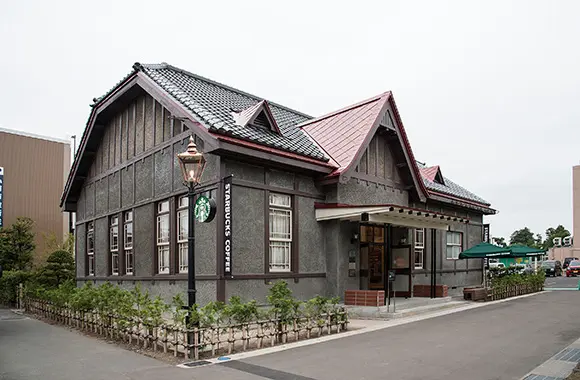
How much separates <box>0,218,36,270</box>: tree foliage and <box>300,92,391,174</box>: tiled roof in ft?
74.4

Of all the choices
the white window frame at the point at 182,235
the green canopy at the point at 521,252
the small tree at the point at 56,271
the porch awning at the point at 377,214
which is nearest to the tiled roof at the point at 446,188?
the green canopy at the point at 521,252

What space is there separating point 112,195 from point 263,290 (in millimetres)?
9001

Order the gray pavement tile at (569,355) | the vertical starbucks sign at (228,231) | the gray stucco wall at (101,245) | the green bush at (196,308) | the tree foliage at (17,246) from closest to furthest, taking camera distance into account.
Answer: the gray pavement tile at (569,355)
the green bush at (196,308)
the vertical starbucks sign at (228,231)
the gray stucco wall at (101,245)
the tree foliage at (17,246)

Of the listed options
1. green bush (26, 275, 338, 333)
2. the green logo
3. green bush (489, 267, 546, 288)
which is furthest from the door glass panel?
the green logo

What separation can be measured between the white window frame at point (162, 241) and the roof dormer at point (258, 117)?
3500mm

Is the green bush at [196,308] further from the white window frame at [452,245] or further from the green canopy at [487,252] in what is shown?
the white window frame at [452,245]

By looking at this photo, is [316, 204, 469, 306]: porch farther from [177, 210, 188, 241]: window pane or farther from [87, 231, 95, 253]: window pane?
[87, 231, 95, 253]: window pane

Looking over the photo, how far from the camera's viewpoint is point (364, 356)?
9.56m

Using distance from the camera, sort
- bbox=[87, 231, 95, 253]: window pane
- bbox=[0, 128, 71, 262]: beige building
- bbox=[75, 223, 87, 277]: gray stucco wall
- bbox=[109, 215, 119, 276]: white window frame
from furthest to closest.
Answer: bbox=[0, 128, 71, 262]: beige building → bbox=[75, 223, 87, 277]: gray stucco wall → bbox=[87, 231, 95, 253]: window pane → bbox=[109, 215, 119, 276]: white window frame

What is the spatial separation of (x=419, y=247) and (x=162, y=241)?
10729 mm

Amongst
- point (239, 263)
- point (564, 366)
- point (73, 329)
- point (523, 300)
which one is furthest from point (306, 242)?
point (523, 300)

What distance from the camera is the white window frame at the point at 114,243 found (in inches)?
774

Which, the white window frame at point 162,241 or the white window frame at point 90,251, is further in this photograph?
the white window frame at point 90,251

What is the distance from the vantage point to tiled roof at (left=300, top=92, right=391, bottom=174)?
645 inches
